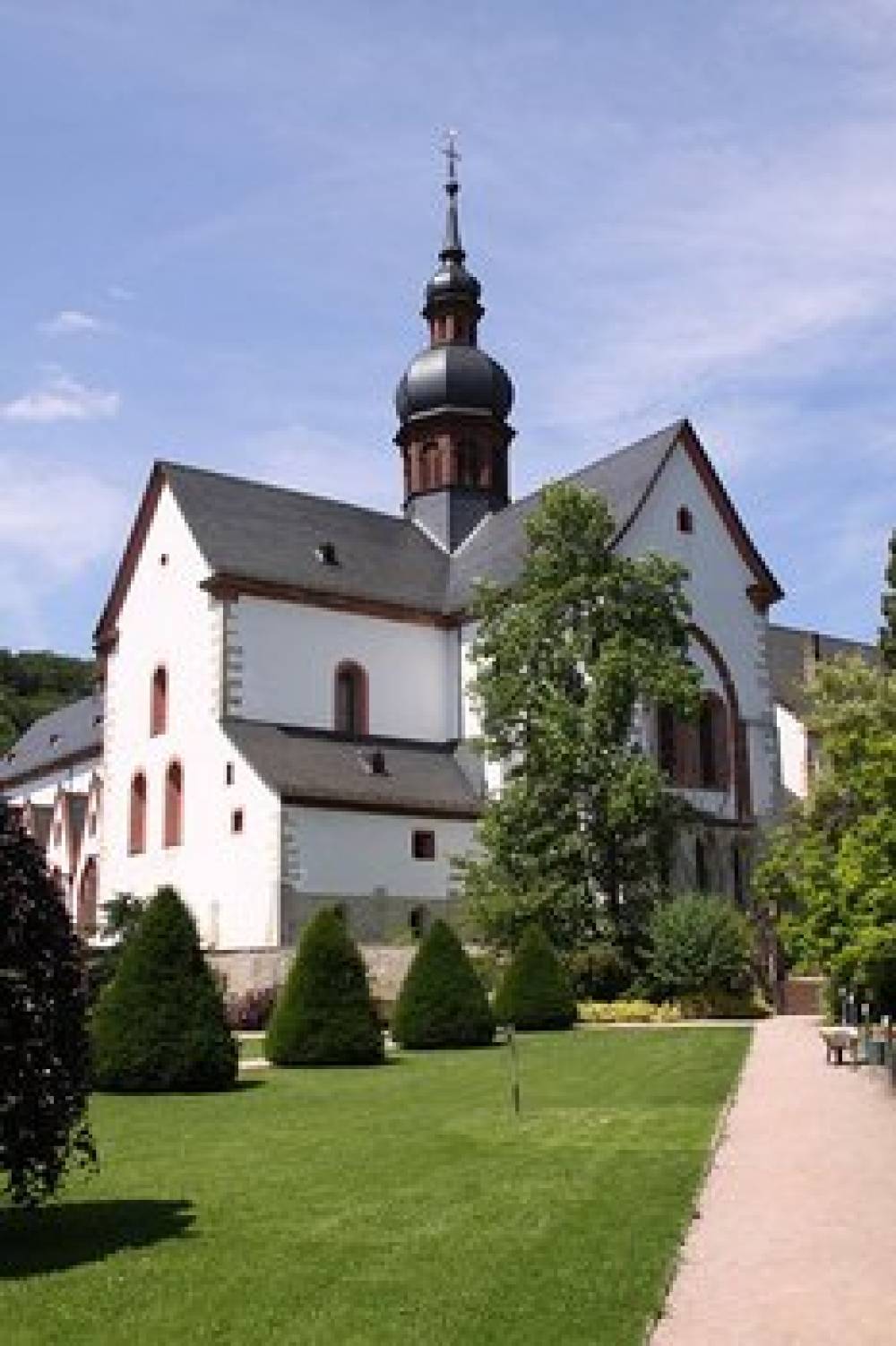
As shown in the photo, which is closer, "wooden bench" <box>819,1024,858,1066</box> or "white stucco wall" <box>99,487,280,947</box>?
"wooden bench" <box>819,1024,858,1066</box>

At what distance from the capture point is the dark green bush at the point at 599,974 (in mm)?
37750

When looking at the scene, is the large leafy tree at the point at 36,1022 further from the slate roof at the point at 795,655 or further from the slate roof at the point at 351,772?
the slate roof at the point at 795,655

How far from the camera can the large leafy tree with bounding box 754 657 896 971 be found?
18.1 meters

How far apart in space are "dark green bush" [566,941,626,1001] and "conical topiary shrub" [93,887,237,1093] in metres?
15.9

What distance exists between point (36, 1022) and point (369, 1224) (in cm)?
292

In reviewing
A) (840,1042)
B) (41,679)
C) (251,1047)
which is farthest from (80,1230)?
(41,679)

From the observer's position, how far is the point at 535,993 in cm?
3350

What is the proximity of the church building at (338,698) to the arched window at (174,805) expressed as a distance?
93 mm

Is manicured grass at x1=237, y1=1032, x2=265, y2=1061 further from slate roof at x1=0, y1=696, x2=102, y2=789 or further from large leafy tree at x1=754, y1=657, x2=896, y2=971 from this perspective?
slate roof at x1=0, y1=696, x2=102, y2=789

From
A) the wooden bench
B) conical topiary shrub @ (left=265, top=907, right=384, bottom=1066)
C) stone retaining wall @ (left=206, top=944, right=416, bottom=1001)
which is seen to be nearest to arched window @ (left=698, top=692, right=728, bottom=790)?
stone retaining wall @ (left=206, top=944, right=416, bottom=1001)

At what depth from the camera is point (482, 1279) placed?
903cm

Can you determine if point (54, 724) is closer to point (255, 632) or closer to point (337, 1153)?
point (255, 632)

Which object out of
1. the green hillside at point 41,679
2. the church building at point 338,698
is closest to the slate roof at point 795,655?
the church building at point 338,698

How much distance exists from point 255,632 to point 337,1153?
32703 millimetres
